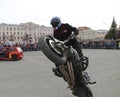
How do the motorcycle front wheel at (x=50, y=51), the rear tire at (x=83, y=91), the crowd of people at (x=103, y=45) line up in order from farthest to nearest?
the crowd of people at (x=103, y=45) < the rear tire at (x=83, y=91) < the motorcycle front wheel at (x=50, y=51)

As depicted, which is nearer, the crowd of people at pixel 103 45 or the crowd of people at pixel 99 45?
the crowd of people at pixel 103 45

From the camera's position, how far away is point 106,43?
3797 cm

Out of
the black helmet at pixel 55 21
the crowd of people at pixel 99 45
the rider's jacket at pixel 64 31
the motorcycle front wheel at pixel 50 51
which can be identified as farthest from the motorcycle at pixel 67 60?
the crowd of people at pixel 99 45

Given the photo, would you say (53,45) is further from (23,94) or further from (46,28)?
(46,28)

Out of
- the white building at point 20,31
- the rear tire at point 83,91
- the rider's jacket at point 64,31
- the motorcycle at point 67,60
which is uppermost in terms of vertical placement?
the rider's jacket at point 64,31

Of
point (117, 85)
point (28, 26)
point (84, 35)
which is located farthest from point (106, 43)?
point (84, 35)

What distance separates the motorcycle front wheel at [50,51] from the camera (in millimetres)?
3751

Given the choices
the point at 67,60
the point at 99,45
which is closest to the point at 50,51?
the point at 67,60

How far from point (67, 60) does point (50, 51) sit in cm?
51

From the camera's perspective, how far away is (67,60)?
4156mm

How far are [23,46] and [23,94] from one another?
34946 mm

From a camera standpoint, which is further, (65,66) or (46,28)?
(46,28)

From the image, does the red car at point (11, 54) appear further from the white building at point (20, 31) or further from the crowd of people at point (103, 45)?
the white building at point (20, 31)

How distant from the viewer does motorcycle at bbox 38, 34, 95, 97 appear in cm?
379
